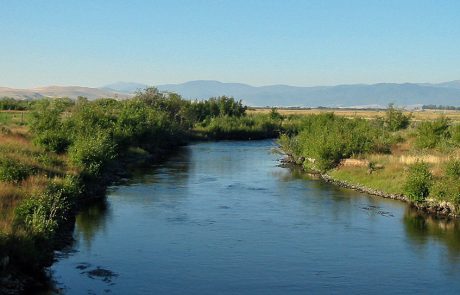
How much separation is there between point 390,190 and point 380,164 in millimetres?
5288

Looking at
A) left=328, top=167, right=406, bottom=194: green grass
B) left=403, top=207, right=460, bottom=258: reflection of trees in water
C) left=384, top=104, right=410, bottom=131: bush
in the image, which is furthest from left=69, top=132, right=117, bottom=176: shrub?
left=384, top=104, right=410, bottom=131: bush

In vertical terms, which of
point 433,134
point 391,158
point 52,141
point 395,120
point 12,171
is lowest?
point 12,171

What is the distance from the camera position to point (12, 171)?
26.9 metres

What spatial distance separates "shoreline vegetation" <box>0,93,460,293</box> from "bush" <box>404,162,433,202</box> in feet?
0.20

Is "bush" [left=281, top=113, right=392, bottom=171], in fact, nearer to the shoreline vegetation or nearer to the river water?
the shoreline vegetation

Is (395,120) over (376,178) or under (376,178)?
over

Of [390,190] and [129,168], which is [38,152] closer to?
[129,168]

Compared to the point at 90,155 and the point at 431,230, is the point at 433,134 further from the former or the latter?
the point at 90,155

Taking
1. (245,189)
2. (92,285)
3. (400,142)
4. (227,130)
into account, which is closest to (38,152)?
(245,189)

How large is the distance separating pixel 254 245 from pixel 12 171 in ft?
40.2

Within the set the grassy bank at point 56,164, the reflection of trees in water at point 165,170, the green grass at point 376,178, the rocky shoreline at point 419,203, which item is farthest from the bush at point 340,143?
the grassy bank at point 56,164

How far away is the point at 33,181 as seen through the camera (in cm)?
2680

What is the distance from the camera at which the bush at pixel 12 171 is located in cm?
2634

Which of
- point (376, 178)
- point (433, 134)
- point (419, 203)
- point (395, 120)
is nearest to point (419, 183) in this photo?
point (419, 203)
